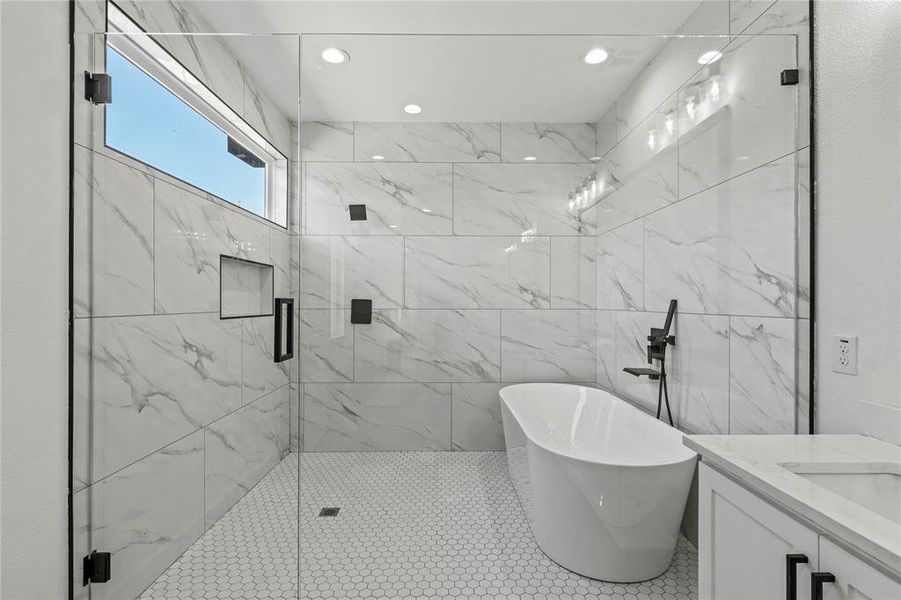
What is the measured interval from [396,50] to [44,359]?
1.89m

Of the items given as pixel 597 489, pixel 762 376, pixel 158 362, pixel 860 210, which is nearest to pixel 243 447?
pixel 158 362

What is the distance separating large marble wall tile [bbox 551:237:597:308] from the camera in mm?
1940

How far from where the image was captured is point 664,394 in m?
2.12

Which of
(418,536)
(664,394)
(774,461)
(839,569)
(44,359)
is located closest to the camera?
(839,569)

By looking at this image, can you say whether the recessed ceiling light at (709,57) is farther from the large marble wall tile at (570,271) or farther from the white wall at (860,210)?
the large marble wall tile at (570,271)

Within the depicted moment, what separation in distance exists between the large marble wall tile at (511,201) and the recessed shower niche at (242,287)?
2.92ft

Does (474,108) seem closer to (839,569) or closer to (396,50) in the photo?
(396,50)

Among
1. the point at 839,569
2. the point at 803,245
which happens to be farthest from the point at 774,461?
the point at 803,245

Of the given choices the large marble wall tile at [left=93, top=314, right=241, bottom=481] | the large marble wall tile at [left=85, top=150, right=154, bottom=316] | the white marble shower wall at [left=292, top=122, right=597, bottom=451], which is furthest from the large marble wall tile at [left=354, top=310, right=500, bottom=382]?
the large marble wall tile at [left=85, top=150, right=154, bottom=316]

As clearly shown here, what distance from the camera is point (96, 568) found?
1.72m

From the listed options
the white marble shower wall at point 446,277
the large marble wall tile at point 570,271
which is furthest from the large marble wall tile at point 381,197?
the large marble wall tile at point 570,271

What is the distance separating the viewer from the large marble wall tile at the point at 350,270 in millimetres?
1844

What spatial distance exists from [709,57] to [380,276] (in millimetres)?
1824

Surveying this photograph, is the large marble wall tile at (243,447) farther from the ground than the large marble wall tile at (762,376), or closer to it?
closer to it
